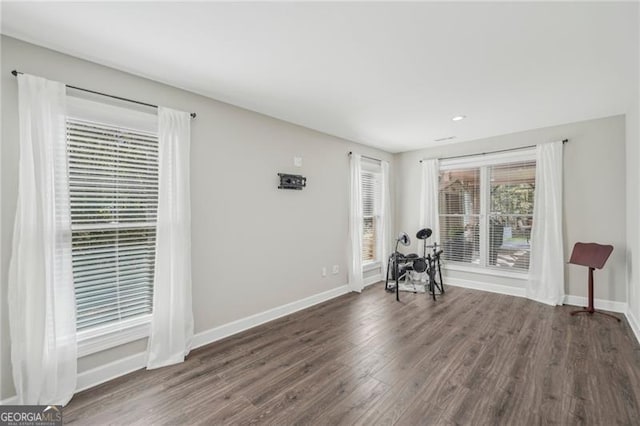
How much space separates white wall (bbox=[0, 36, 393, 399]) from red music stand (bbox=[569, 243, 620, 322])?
3.22 meters

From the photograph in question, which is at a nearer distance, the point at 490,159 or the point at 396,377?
the point at 396,377

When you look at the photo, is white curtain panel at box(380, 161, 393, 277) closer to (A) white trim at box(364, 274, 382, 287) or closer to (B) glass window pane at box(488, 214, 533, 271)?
(A) white trim at box(364, 274, 382, 287)

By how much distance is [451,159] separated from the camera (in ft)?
16.5

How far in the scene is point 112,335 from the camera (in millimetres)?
2287

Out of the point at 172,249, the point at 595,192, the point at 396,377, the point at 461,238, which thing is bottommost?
the point at 396,377

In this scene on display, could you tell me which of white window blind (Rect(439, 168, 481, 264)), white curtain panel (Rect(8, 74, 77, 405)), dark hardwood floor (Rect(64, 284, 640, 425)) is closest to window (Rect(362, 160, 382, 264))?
white window blind (Rect(439, 168, 481, 264))

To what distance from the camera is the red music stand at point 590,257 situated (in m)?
3.36

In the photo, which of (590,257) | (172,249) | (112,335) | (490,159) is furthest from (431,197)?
(112,335)

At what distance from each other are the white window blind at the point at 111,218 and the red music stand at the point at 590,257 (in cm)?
501

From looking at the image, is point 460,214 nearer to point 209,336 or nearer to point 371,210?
point 371,210

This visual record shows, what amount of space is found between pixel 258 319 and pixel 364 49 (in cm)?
303

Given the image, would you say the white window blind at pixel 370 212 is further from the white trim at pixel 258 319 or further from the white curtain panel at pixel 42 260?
the white curtain panel at pixel 42 260

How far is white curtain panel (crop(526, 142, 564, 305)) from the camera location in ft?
12.8

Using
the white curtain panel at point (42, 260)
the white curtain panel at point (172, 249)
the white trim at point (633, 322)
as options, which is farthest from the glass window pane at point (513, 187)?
the white curtain panel at point (42, 260)
